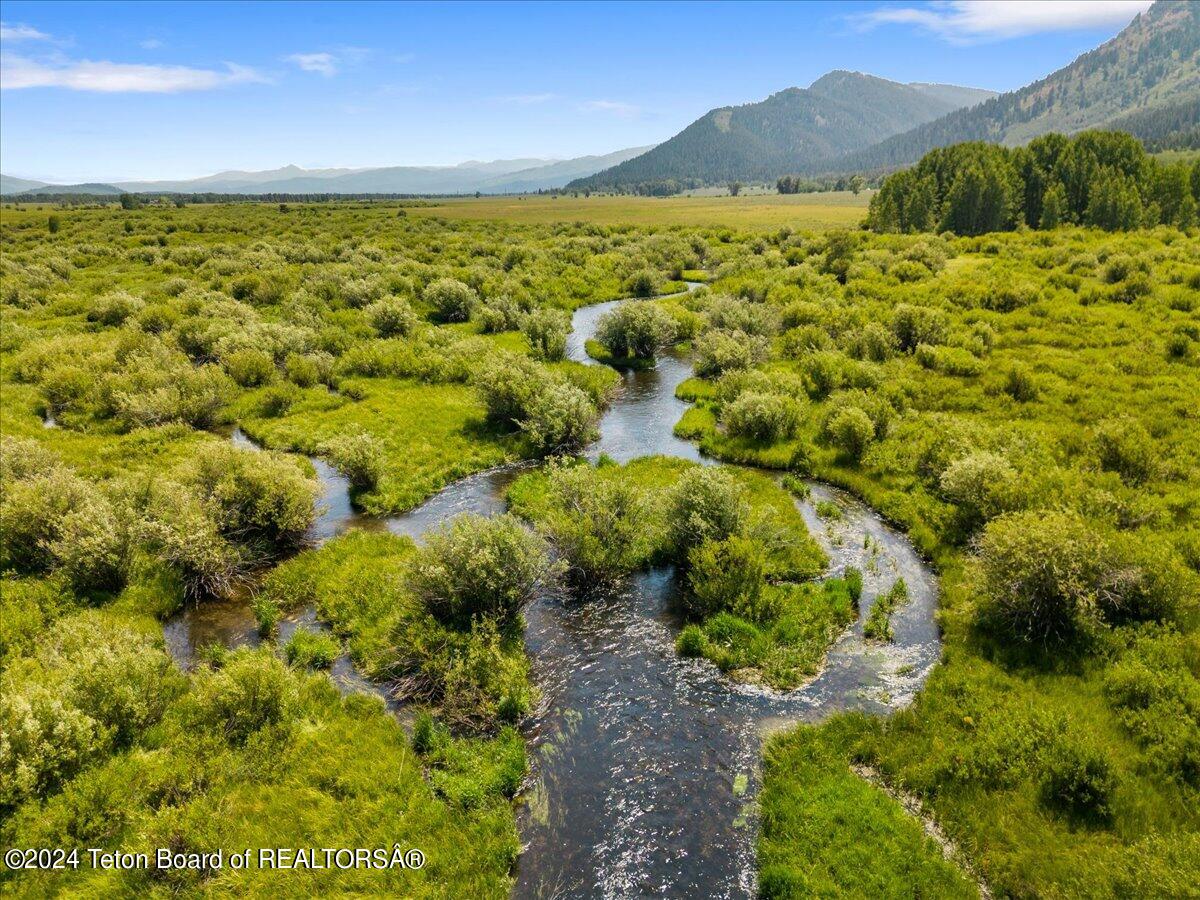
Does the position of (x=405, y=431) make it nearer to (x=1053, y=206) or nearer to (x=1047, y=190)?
(x=1053, y=206)

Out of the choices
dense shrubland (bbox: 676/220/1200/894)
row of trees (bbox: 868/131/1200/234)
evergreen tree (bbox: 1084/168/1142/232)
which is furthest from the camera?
row of trees (bbox: 868/131/1200/234)

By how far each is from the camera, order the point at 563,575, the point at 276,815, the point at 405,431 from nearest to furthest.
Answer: the point at 276,815 → the point at 563,575 → the point at 405,431

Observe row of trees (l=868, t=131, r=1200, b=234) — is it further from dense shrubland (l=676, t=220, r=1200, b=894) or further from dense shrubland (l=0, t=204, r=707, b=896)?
dense shrubland (l=0, t=204, r=707, b=896)

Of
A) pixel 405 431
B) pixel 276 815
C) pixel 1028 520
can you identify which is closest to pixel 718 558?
pixel 1028 520

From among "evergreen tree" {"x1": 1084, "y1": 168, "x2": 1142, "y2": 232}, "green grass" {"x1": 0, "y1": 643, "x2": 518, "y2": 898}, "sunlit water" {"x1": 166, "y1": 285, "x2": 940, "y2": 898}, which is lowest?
Answer: "sunlit water" {"x1": 166, "y1": 285, "x2": 940, "y2": 898}

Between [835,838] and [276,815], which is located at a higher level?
[276,815]

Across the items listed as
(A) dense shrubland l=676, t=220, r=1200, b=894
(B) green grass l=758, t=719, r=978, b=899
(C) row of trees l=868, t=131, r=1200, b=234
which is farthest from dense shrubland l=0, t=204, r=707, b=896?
(C) row of trees l=868, t=131, r=1200, b=234

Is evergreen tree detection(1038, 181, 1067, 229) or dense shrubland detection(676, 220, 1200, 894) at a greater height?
evergreen tree detection(1038, 181, 1067, 229)
